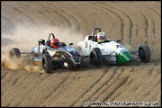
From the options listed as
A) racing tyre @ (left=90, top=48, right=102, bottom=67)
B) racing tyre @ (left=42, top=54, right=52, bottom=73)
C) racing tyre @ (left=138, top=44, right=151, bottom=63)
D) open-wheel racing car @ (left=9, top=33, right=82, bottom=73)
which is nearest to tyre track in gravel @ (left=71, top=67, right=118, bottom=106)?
racing tyre @ (left=90, top=48, right=102, bottom=67)

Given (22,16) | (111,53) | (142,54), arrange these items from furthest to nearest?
(22,16)
(142,54)
(111,53)

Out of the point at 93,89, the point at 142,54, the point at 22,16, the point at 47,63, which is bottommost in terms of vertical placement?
the point at 93,89

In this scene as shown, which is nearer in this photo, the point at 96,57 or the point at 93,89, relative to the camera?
the point at 93,89

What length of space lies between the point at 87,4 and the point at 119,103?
21.8 m

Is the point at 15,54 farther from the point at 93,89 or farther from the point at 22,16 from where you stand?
the point at 22,16

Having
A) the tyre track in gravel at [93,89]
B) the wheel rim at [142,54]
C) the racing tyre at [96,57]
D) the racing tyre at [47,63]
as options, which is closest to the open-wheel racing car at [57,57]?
the racing tyre at [47,63]

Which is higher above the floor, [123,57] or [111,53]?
[111,53]

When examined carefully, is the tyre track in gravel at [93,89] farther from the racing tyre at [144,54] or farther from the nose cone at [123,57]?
the racing tyre at [144,54]

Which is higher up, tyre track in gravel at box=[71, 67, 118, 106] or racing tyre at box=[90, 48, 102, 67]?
racing tyre at box=[90, 48, 102, 67]

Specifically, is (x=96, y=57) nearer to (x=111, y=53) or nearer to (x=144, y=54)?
(x=111, y=53)

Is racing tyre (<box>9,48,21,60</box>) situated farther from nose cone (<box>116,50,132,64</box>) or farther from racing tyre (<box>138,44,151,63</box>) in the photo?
racing tyre (<box>138,44,151,63</box>)

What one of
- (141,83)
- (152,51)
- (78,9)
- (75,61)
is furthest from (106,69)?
(78,9)

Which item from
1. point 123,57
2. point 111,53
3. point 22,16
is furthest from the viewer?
point 22,16

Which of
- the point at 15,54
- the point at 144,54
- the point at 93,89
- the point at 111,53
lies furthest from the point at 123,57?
the point at 15,54
